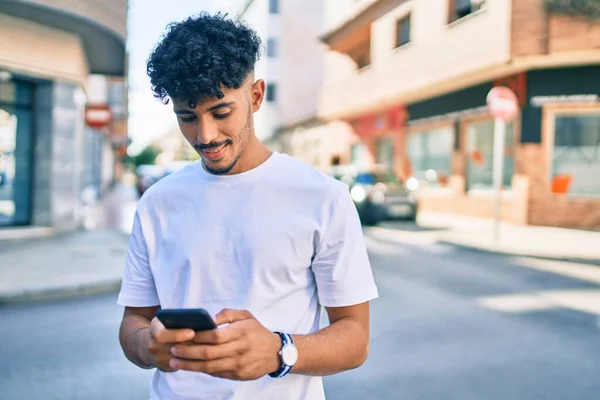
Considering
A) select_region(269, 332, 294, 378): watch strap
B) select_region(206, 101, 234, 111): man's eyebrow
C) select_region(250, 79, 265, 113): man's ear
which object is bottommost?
select_region(269, 332, 294, 378): watch strap

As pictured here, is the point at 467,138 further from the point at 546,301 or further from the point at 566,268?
the point at 546,301

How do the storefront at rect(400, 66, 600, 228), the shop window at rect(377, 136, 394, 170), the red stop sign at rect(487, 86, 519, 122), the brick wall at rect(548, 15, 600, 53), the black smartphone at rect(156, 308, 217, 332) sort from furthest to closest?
the shop window at rect(377, 136, 394, 170) → the storefront at rect(400, 66, 600, 228) → the brick wall at rect(548, 15, 600, 53) → the red stop sign at rect(487, 86, 519, 122) → the black smartphone at rect(156, 308, 217, 332)

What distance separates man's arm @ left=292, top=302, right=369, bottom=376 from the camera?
142 cm

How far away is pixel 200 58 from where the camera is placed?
1.47 m

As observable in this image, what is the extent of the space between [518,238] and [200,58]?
12718 mm

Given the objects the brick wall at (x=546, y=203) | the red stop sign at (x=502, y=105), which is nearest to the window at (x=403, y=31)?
the brick wall at (x=546, y=203)

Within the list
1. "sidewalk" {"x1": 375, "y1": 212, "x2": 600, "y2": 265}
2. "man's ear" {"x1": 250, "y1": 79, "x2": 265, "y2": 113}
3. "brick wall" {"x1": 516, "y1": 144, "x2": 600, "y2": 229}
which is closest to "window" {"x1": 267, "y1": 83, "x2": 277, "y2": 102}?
"sidewalk" {"x1": 375, "y1": 212, "x2": 600, "y2": 265}

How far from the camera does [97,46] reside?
14453 mm

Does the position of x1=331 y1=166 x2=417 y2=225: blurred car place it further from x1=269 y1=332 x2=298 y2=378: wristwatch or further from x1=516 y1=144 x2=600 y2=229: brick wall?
x1=269 y1=332 x2=298 y2=378: wristwatch

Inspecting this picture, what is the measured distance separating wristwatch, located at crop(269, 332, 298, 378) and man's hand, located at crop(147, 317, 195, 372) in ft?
0.76

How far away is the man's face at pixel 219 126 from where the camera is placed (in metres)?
1.56

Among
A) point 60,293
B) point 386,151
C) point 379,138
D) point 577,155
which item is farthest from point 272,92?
point 60,293

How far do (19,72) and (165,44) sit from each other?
12.5 m

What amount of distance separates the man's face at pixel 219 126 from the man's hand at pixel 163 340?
1.62 ft
